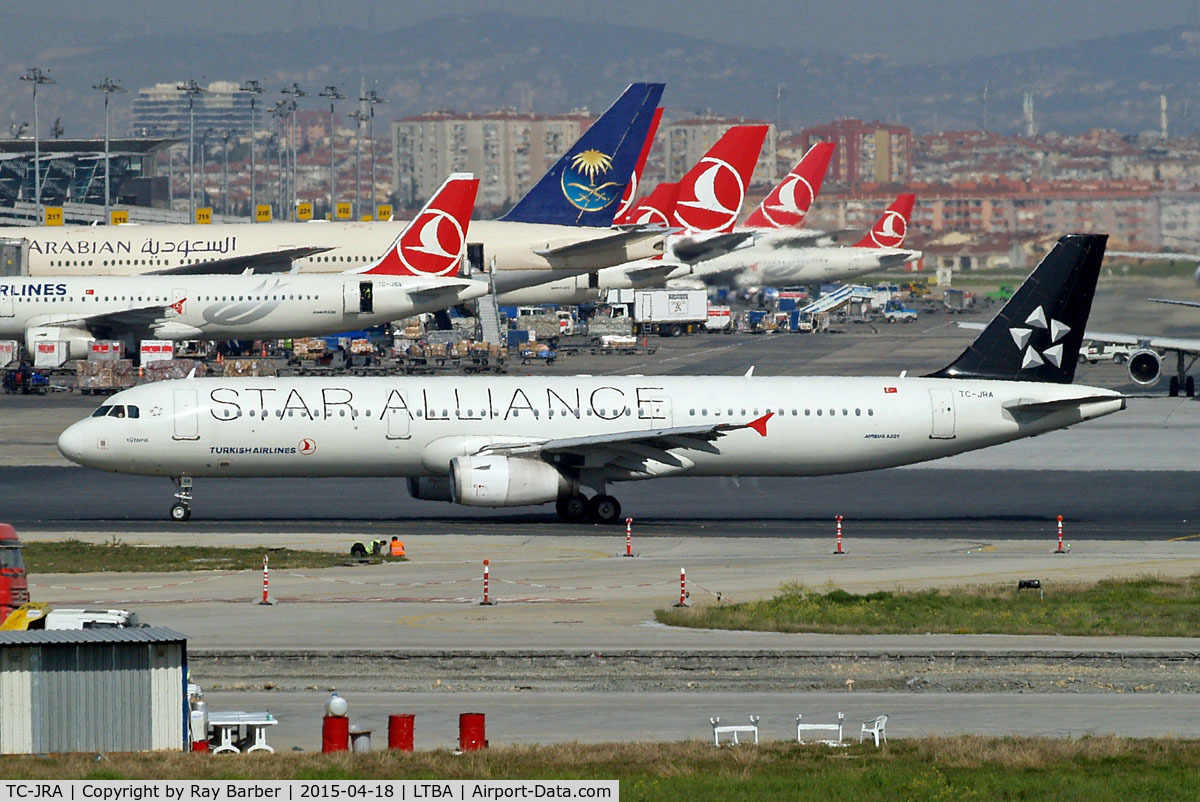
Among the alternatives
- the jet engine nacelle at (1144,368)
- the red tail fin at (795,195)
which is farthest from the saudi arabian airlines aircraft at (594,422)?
the red tail fin at (795,195)

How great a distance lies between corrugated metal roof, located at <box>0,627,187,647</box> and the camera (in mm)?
22281

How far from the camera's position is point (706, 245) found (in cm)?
12175

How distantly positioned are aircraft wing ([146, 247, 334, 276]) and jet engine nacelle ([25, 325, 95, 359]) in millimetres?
10159

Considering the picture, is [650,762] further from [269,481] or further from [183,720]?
[269,481]

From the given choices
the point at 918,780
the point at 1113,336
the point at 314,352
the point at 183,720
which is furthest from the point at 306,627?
the point at 314,352

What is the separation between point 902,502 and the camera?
52312 mm

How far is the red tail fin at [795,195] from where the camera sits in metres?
147

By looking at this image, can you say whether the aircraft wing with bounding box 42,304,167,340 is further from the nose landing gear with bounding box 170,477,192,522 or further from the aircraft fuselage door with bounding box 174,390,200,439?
the aircraft fuselage door with bounding box 174,390,200,439

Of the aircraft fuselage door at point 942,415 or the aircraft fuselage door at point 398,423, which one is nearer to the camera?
the aircraft fuselage door at point 398,423

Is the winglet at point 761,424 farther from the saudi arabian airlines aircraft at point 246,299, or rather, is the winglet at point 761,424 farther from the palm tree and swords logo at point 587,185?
the palm tree and swords logo at point 587,185

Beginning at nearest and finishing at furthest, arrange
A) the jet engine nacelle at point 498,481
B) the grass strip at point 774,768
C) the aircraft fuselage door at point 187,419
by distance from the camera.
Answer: the grass strip at point 774,768
the jet engine nacelle at point 498,481
the aircraft fuselage door at point 187,419

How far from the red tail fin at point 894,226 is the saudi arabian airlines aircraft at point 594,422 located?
10628 cm

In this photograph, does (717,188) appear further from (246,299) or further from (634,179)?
(246,299)

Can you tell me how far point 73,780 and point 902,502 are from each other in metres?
35.7
